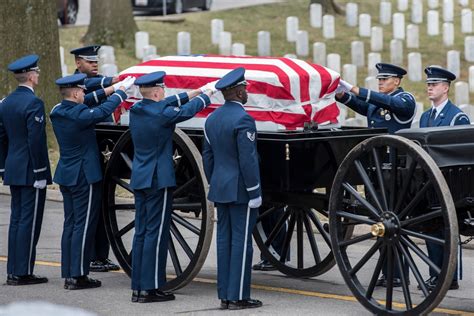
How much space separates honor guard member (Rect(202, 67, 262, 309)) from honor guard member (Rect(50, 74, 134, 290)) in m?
1.02

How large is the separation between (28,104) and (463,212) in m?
3.40

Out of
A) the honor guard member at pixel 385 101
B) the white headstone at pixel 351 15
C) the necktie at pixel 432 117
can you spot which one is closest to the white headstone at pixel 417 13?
the white headstone at pixel 351 15

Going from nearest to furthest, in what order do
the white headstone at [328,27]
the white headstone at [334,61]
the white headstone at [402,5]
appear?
1. the white headstone at [334,61]
2. the white headstone at [328,27]
3. the white headstone at [402,5]

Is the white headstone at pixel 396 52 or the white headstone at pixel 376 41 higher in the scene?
the white headstone at pixel 376 41

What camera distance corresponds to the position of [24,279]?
10320 mm

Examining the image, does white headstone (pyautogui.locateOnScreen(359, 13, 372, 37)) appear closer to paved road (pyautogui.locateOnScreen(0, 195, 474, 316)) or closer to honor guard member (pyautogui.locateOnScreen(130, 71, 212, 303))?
paved road (pyautogui.locateOnScreen(0, 195, 474, 316))

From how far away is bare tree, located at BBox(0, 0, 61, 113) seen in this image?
17.4 m

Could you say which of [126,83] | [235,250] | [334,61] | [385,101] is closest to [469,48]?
[334,61]

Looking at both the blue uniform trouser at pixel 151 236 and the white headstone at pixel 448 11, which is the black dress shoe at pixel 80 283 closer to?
the blue uniform trouser at pixel 151 236

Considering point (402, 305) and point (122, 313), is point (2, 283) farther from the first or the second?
point (402, 305)

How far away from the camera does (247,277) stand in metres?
9.23

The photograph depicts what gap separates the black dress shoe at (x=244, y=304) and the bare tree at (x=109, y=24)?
1775 cm

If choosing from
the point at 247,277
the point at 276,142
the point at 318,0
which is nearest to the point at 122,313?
the point at 247,277

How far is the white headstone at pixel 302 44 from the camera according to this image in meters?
26.5
